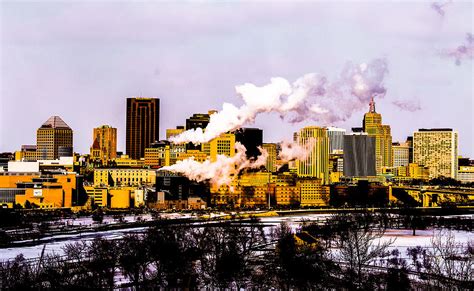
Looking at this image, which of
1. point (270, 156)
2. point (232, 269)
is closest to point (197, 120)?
point (270, 156)

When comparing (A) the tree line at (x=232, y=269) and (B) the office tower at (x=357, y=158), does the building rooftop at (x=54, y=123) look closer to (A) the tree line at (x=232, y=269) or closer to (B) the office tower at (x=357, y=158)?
(B) the office tower at (x=357, y=158)

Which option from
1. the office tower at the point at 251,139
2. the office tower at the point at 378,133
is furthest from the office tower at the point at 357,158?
the office tower at the point at 251,139

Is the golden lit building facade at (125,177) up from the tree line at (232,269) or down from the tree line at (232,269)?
up

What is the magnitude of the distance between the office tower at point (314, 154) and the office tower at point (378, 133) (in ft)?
86.0

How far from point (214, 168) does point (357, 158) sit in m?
61.1

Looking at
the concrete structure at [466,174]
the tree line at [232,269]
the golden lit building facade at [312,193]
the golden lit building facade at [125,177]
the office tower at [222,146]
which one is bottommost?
the tree line at [232,269]

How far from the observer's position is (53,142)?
13725 centimetres

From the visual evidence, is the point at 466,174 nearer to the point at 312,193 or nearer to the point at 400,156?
the point at 400,156

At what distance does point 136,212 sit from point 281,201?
21.3 metres

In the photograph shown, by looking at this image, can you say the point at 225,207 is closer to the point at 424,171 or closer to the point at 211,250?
the point at 211,250

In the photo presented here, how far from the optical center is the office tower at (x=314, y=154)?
410ft

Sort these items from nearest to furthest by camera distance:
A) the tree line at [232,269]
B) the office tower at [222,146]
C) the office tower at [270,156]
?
1. the tree line at [232,269]
2. the office tower at [222,146]
3. the office tower at [270,156]

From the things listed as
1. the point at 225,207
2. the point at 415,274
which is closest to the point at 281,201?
the point at 225,207

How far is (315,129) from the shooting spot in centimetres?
13000
